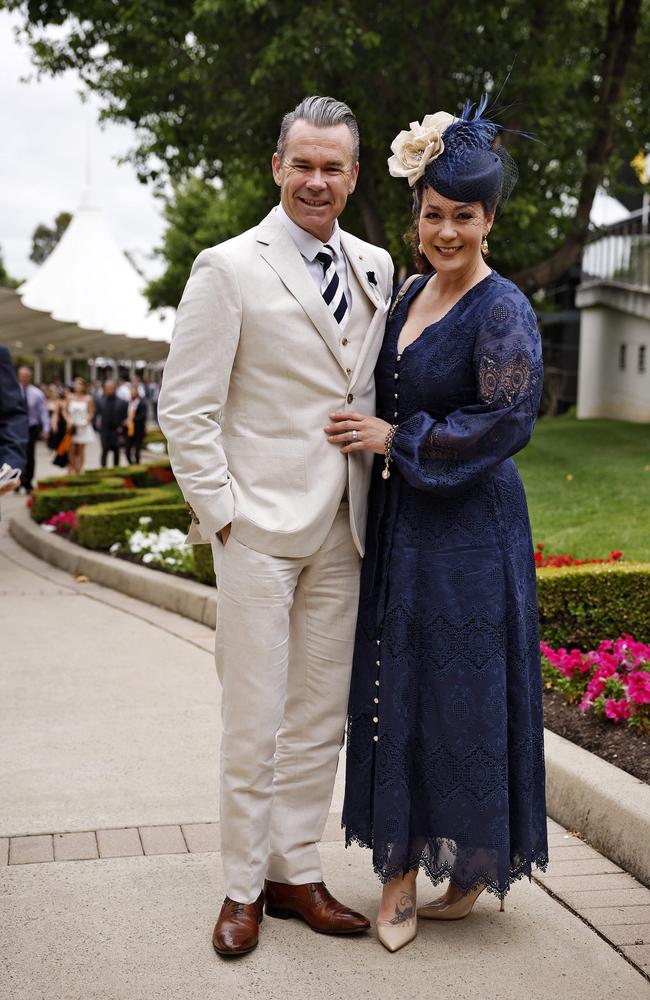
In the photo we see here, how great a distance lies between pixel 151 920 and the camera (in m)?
3.26

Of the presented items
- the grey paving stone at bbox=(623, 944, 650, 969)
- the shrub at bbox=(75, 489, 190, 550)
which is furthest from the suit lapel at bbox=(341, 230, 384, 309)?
the shrub at bbox=(75, 489, 190, 550)

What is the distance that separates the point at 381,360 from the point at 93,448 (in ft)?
102

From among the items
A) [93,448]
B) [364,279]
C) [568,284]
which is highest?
[568,284]

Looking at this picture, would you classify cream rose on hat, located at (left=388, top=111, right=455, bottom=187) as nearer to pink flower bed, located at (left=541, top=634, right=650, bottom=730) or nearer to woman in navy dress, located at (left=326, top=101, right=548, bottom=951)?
woman in navy dress, located at (left=326, top=101, right=548, bottom=951)

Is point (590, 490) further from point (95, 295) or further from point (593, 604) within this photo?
point (95, 295)

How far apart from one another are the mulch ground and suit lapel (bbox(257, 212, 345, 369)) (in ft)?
6.22

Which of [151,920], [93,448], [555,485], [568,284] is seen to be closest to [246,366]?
[151,920]

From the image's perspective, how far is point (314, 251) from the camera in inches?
127

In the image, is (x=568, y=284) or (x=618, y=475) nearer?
(x=618, y=475)

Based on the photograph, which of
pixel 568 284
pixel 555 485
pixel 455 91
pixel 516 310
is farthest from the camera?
pixel 568 284

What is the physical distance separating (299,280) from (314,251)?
138 millimetres

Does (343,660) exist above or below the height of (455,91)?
below

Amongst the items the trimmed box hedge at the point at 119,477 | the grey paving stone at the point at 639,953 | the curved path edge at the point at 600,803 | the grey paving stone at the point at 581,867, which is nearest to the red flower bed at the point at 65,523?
the trimmed box hedge at the point at 119,477

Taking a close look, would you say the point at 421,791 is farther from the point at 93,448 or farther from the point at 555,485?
the point at 93,448
